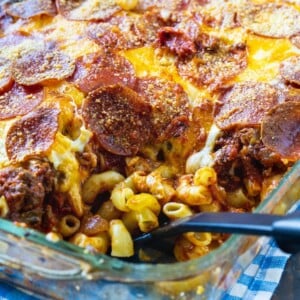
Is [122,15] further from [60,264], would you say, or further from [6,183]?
[60,264]

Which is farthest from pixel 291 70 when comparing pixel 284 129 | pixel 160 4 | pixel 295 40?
pixel 160 4

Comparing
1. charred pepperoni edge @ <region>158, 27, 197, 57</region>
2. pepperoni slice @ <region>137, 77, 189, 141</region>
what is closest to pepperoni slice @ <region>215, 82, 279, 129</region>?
pepperoni slice @ <region>137, 77, 189, 141</region>

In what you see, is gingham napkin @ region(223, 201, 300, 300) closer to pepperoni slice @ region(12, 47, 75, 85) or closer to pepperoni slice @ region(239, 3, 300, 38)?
pepperoni slice @ region(239, 3, 300, 38)

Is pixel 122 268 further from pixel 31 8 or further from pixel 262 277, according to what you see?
pixel 31 8

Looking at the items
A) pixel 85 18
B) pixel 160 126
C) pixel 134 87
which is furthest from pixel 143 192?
pixel 85 18

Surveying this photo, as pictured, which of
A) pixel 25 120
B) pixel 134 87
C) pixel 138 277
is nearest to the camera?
pixel 138 277

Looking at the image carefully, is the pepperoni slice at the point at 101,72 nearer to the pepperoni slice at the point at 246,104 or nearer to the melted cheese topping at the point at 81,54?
the melted cheese topping at the point at 81,54
